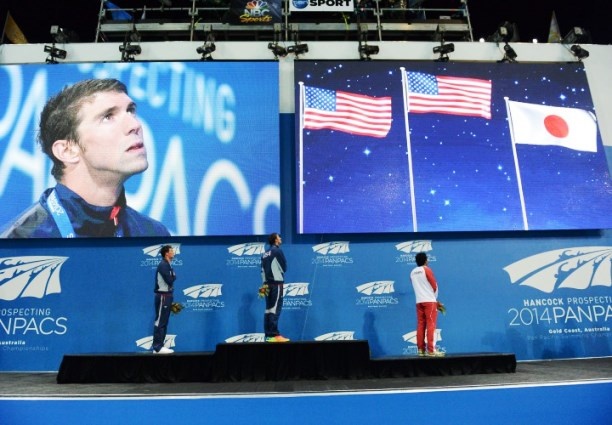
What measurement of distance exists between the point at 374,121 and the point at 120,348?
20.9 ft

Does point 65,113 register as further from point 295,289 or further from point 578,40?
point 578,40

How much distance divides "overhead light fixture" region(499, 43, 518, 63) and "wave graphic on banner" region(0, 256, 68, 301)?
9.77 m

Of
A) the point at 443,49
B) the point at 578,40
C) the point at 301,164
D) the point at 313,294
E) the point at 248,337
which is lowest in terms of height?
the point at 248,337

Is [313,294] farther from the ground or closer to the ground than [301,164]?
closer to the ground

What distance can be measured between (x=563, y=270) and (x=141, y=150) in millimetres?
8463

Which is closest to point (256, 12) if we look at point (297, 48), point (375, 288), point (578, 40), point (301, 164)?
point (297, 48)

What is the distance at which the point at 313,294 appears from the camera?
8.58 m

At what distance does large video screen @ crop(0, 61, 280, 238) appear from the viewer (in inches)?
337

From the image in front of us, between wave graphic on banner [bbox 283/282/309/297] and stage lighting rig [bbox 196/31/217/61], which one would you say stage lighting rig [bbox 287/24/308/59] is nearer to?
stage lighting rig [bbox 196/31/217/61]

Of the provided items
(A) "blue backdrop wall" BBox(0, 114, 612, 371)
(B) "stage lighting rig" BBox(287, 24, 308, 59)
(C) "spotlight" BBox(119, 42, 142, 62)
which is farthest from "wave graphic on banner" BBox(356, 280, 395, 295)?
(C) "spotlight" BBox(119, 42, 142, 62)

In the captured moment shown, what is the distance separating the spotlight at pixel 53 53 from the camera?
372 inches

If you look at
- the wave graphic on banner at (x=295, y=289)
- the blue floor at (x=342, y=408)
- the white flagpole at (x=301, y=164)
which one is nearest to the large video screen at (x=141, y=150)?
the white flagpole at (x=301, y=164)

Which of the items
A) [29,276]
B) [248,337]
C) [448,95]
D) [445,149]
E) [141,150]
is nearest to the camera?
[248,337]

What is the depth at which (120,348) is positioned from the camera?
27.1ft
